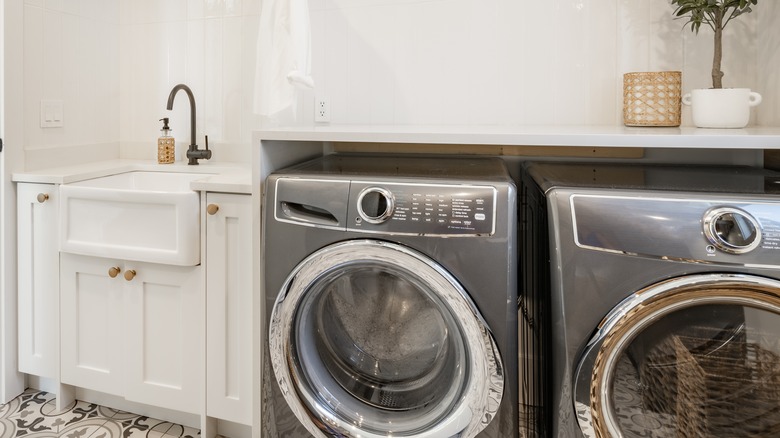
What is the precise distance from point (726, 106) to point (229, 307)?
1592mm

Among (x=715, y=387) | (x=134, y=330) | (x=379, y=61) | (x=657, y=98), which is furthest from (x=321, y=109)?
(x=715, y=387)

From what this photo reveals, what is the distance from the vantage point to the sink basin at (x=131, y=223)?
157 centimetres

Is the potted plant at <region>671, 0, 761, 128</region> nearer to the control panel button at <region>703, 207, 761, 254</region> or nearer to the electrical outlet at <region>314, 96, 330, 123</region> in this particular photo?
the control panel button at <region>703, 207, 761, 254</region>

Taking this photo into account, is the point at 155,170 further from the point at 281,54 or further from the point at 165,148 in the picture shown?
the point at 281,54

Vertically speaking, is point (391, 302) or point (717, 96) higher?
point (717, 96)

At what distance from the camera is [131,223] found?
1643 mm

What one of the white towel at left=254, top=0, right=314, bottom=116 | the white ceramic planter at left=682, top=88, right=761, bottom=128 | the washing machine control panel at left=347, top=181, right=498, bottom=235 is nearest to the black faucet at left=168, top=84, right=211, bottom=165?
the white towel at left=254, top=0, right=314, bottom=116

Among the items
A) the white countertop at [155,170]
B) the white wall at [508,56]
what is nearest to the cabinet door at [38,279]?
the white countertop at [155,170]

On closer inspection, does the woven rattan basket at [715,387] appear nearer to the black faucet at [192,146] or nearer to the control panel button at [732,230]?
the control panel button at [732,230]

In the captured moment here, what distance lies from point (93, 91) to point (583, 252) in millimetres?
2266

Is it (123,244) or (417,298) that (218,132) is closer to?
(123,244)

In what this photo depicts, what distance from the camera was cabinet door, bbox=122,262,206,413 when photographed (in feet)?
5.31

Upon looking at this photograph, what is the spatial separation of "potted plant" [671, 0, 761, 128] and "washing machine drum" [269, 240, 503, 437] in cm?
92

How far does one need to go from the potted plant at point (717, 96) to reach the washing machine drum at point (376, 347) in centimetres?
92
